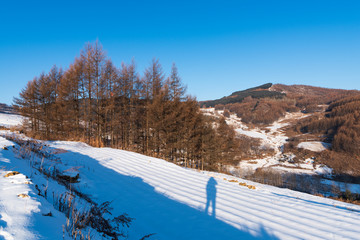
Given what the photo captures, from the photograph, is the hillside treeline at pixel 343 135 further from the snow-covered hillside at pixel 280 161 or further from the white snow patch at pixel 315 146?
the snow-covered hillside at pixel 280 161

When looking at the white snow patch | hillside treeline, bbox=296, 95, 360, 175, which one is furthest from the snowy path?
the white snow patch

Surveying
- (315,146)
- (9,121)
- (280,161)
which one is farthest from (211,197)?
(315,146)

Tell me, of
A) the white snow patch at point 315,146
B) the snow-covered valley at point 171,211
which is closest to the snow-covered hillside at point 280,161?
the white snow patch at point 315,146

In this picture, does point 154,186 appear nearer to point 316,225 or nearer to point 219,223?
point 219,223

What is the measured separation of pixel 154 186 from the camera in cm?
Answer: 437

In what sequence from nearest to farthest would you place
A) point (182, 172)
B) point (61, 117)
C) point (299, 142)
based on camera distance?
point (182, 172) < point (61, 117) < point (299, 142)

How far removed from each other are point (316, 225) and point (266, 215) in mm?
727

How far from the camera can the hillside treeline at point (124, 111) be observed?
15586 mm

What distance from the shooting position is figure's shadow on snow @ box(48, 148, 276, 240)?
2480 mm

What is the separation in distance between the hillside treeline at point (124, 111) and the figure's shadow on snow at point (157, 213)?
997 centimetres

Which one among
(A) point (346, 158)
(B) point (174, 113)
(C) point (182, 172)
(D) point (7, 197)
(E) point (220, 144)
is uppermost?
(B) point (174, 113)

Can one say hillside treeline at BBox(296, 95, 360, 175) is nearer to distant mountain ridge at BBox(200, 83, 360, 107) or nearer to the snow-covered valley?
the snow-covered valley

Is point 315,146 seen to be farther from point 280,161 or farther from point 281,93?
point 281,93

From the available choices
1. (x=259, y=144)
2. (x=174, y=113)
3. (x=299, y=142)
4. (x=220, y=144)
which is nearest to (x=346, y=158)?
(x=299, y=142)
